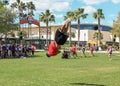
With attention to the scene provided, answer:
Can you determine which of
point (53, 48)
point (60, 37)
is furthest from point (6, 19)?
point (60, 37)

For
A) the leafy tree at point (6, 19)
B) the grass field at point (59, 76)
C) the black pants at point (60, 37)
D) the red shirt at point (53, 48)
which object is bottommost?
the grass field at point (59, 76)

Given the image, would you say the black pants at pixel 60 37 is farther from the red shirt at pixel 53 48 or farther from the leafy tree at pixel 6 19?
the leafy tree at pixel 6 19

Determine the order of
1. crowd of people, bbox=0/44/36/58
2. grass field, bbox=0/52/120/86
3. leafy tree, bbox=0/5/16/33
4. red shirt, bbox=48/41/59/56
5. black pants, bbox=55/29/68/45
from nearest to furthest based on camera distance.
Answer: black pants, bbox=55/29/68/45
red shirt, bbox=48/41/59/56
grass field, bbox=0/52/120/86
crowd of people, bbox=0/44/36/58
leafy tree, bbox=0/5/16/33

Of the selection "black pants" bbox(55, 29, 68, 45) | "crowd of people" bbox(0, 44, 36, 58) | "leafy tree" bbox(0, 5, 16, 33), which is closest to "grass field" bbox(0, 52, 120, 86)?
"black pants" bbox(55, 29, 68, 45)

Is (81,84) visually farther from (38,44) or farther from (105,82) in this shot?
(38,44)

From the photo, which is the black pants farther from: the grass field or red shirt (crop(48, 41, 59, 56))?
the grass field

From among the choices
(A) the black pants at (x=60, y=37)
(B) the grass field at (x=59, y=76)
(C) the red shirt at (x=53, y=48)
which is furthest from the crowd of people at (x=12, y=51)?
(A) the black pants at (x=60, y=37)

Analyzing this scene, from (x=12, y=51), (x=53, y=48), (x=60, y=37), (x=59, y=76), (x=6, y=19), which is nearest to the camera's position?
(x=60, y=37)

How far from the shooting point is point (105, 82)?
52.1 ft

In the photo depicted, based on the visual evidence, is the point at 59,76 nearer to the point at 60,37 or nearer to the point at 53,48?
the point at 53,48

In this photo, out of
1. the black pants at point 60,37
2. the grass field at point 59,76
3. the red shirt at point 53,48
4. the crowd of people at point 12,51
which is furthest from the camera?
the crowd of people at point 12,51

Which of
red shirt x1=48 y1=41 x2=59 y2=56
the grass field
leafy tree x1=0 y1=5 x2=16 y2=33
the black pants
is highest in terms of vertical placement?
leafy tree x1=0 y1=5 x2=16 y2=33

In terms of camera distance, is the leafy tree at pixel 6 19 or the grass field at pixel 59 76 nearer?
the grass field at pixel 59 76

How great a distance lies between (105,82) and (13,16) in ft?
168
